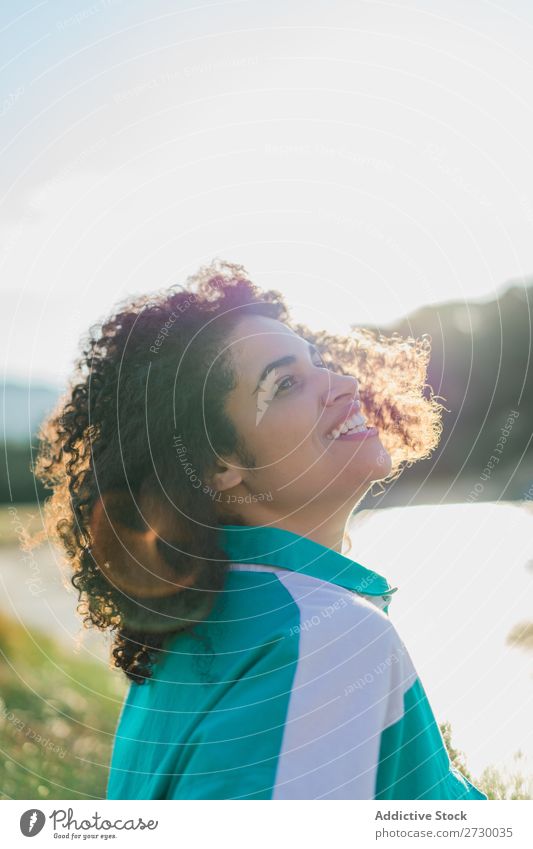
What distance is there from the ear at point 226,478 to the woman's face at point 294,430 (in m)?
0.02

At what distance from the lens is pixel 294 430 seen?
2.42 meters

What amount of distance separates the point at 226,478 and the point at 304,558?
1.36 feet

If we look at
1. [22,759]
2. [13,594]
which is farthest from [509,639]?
[13,594]

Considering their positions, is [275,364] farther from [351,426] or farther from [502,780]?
[502,780]

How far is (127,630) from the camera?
2.45 meters

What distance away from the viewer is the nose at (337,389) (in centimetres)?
248

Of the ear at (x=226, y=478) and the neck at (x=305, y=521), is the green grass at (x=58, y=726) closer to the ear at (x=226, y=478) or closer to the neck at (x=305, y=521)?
the neck at (x=305, y=521)

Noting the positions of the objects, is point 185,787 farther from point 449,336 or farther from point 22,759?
point 449,336

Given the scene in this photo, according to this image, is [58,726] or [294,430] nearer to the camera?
[294,430]

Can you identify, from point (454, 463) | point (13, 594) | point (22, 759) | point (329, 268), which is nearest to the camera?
point (329, 268)

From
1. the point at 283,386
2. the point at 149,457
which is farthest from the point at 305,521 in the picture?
the point at 149,457

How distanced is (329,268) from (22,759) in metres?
2.61

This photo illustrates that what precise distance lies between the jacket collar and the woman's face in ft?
0.52
